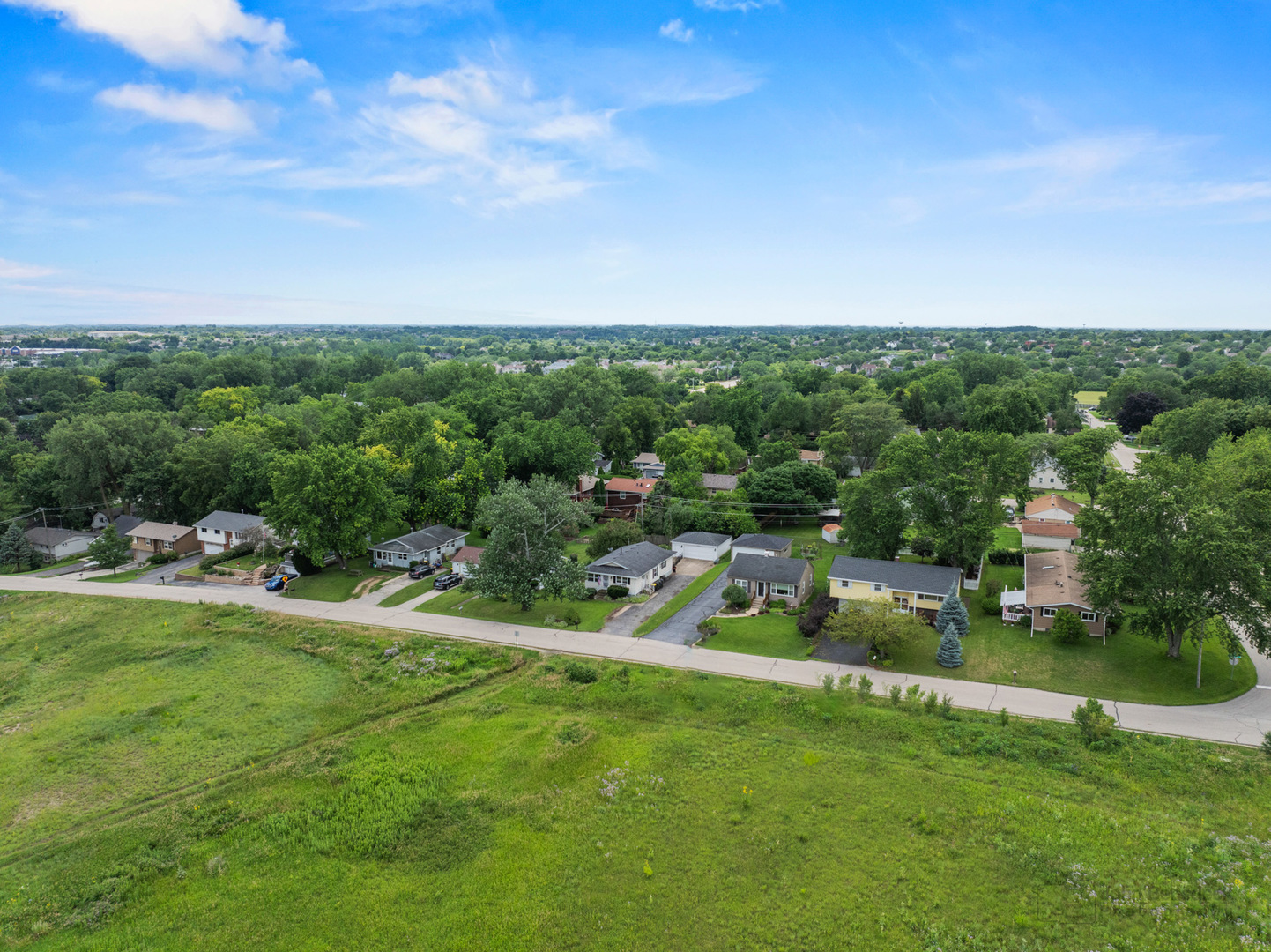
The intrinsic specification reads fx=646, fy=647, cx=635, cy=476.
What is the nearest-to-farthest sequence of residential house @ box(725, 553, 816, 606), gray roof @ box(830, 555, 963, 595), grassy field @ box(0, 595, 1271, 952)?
grassy field @ box(0, 595, 1271, 952) → gray roof @ box(830, 555, 963, 595) → residential house @ box(725, 553, 816, 606)

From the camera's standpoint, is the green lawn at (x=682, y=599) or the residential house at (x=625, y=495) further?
the residential house at (x=625, y=495)

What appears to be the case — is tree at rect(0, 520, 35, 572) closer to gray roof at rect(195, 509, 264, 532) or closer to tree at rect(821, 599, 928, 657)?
gray roof at rect(195, 509, 264, 532)

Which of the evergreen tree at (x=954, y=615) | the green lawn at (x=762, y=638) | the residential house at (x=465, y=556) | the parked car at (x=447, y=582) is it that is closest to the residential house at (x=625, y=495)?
the residential house at (x=465, y=556)

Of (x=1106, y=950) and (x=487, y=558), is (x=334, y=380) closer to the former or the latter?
(x=487, y=558)

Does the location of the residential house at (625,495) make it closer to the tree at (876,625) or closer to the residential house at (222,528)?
the residential house at (222,528)

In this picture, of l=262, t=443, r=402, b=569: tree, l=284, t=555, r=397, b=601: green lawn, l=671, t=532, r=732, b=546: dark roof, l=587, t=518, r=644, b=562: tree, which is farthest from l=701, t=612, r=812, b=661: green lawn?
l=262, t=443, r=402, b=569: tree

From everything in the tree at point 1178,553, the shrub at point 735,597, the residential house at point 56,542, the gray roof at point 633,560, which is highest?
the tree at point 1178,553
